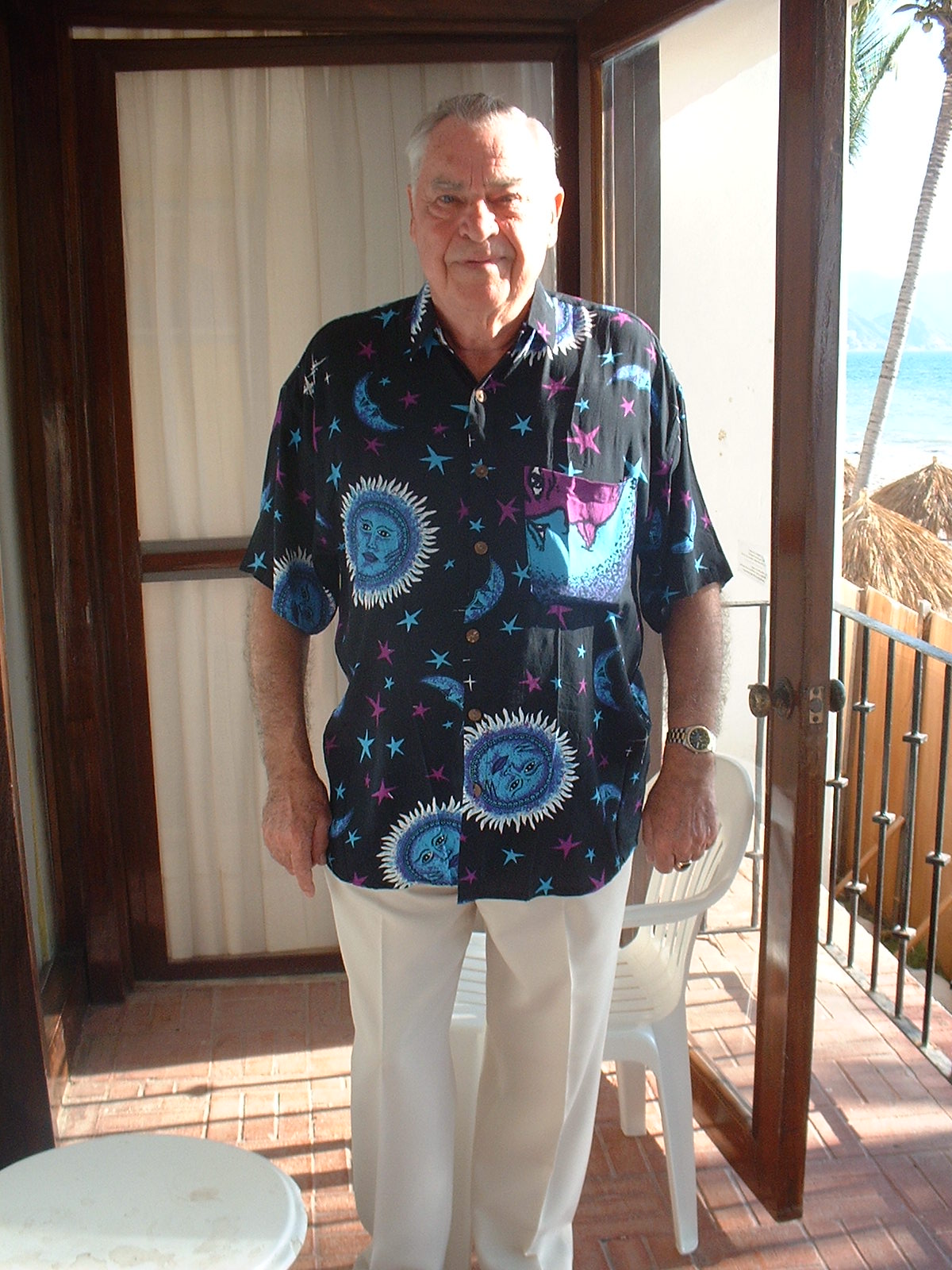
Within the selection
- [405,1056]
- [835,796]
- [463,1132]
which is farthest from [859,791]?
[405,1056]

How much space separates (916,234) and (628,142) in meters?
15.8

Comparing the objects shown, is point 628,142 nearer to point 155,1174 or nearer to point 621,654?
point 621,654

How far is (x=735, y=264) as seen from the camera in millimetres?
2076

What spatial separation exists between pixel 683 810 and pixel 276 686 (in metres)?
0.61

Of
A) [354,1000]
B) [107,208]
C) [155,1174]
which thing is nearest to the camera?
[155,1174]

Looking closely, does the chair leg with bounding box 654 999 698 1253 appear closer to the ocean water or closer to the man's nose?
the man's nose

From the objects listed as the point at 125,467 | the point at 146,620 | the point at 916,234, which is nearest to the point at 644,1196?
the point at 146,620

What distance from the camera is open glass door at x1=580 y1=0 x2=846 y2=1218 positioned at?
1.80m

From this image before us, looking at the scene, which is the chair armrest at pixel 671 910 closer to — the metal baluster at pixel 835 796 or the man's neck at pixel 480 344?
the metal baluster at pixel 835 796

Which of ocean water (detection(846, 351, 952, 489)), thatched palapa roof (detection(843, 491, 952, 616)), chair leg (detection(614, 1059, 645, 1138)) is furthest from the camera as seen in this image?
ocean water (detection(846, 351, 952, 489))

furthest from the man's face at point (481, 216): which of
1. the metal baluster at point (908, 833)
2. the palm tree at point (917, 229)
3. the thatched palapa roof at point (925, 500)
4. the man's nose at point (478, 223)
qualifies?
the thatched palapa roof at point (925, 500)

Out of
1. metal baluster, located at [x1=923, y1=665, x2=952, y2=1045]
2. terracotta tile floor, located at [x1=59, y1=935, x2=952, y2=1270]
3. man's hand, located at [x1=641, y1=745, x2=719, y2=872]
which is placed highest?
man's hand, located at [x1=641, y1=745, x2=719, y2=872]

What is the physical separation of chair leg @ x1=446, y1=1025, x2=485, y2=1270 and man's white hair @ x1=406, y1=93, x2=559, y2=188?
1.26m

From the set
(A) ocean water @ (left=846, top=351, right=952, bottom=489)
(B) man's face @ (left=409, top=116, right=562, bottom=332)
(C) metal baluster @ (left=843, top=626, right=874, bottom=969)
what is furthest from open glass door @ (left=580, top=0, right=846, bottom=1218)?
(A) ocean water @ (left=846, top=351, right=952, bottom=489)
